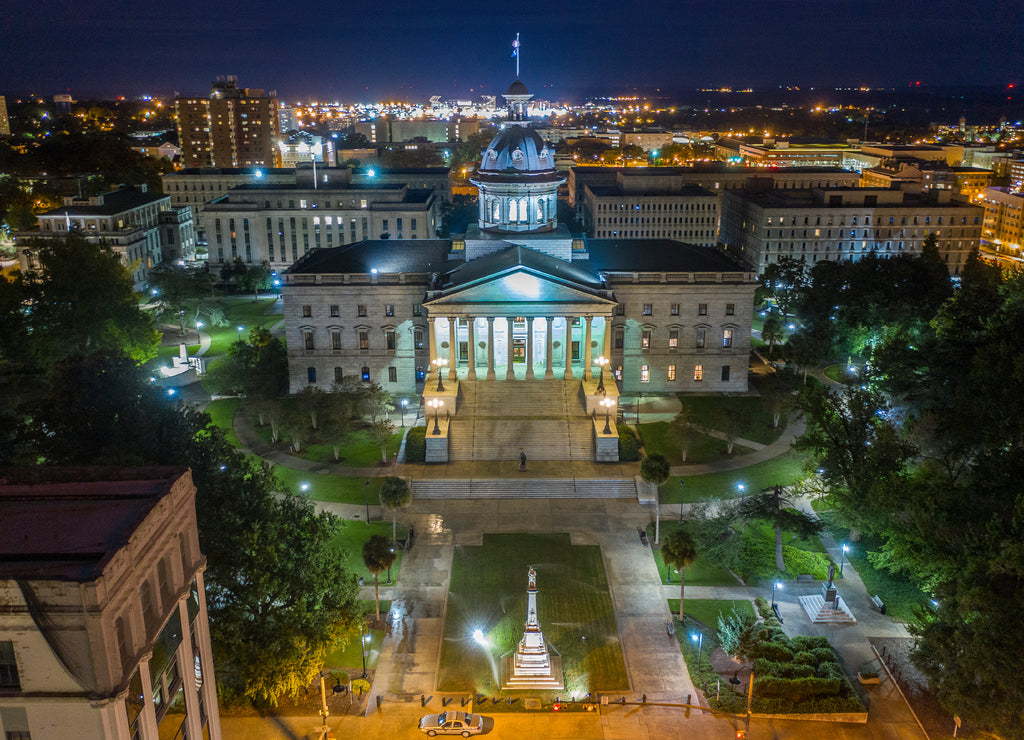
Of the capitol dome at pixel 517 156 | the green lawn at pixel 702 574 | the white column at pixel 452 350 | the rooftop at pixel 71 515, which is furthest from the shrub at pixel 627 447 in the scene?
the rooftop at pixel 71 515

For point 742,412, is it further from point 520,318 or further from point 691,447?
point 520,318

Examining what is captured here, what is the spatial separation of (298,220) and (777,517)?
9270 cm

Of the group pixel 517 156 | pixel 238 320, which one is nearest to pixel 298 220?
Answer: pixel 238 320

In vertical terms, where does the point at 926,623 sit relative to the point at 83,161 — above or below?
below

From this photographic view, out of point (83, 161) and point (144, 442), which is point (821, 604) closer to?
point (144, 442)

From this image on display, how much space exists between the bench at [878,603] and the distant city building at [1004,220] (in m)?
122

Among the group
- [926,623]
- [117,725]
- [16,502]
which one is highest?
[16,502]

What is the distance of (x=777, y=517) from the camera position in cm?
4634

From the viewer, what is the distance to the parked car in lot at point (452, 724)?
34688 mm

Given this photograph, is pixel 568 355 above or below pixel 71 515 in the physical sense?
below

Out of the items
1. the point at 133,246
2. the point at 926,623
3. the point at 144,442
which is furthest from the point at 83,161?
the point at 926,623

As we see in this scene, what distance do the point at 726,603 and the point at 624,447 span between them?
1963cm

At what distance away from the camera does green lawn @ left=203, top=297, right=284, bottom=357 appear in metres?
91.4

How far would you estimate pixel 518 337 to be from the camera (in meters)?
73.4
